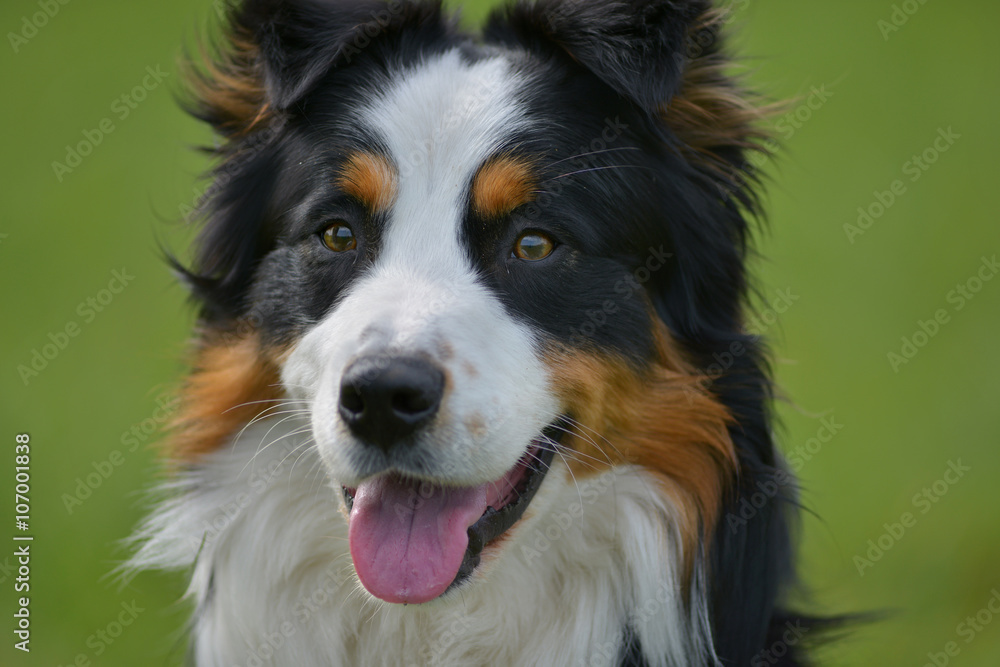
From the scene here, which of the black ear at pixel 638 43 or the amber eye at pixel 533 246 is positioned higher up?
the black ear at pixel 638 43

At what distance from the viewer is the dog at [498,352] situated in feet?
11.0

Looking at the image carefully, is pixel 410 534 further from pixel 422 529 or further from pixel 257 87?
pixel 257 87

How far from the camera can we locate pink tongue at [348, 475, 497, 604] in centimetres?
323

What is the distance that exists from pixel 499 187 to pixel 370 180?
466 millimetres

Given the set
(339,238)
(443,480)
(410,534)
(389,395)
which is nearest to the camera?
(389,395)

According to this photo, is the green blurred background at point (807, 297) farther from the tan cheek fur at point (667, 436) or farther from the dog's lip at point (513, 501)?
the dog's lip at point (513, 501)

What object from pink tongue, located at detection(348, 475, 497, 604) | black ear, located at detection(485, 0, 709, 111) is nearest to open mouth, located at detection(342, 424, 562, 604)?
pink tongue, located at detection(348, 475, 497, 604)

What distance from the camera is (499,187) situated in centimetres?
345

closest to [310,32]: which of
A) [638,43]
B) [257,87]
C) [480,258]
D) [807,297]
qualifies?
[257,87]

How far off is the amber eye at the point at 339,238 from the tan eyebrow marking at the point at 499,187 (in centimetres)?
49

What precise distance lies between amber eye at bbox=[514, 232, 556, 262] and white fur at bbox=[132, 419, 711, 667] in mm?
755

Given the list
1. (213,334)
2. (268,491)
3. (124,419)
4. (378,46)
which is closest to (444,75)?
(378,46)

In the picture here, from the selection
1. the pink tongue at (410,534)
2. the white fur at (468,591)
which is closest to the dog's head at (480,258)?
the pink tongue at (410,534)

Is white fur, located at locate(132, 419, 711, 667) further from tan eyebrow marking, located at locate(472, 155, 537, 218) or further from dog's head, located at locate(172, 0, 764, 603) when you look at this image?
tan eyebrow marking, located at locate(472, 155, 537, 218)
